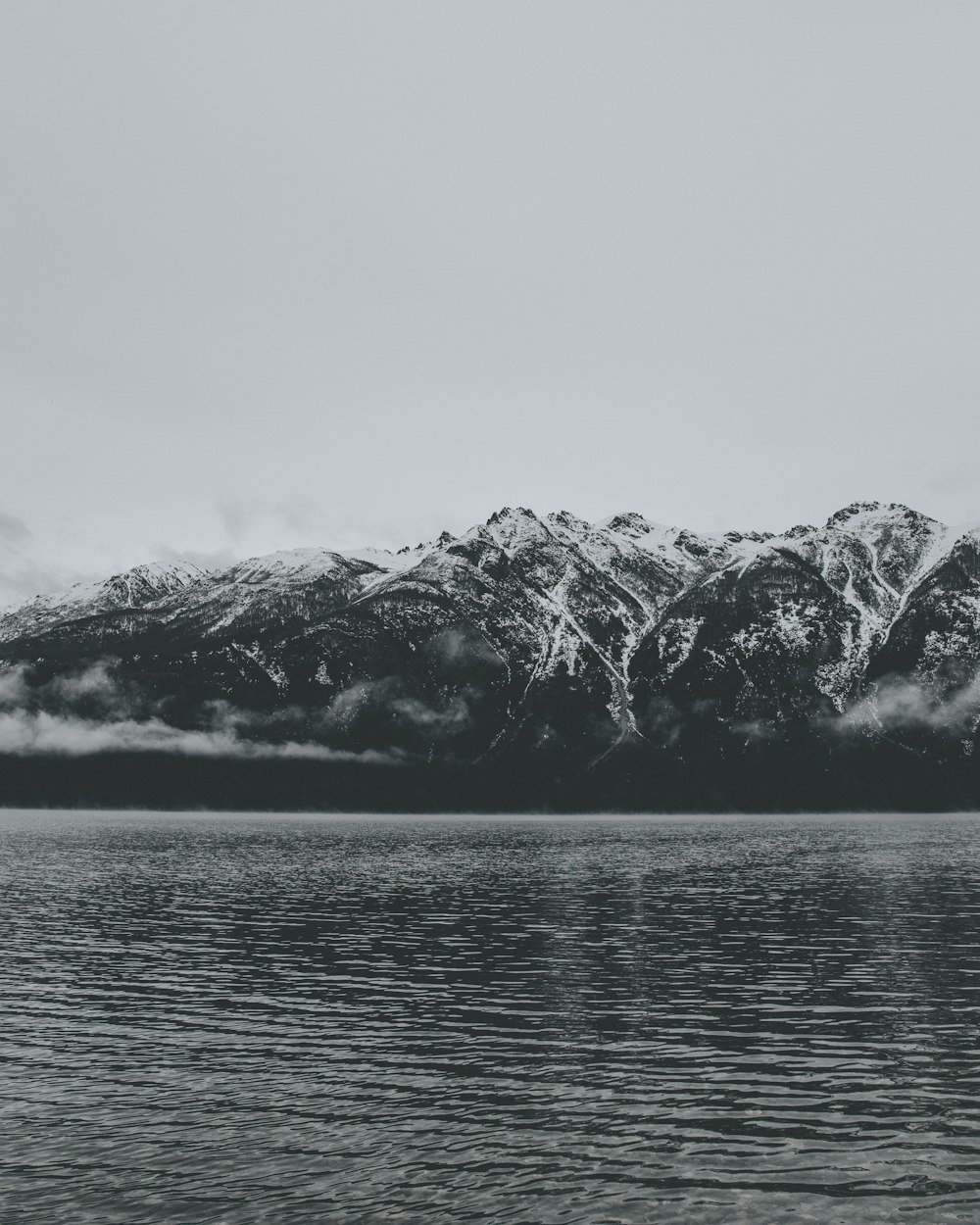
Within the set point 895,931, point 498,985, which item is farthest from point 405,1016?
point 895,931

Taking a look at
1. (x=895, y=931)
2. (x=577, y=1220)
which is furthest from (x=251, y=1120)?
(x=895, y=931)

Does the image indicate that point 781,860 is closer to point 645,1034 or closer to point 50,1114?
point 645,1034

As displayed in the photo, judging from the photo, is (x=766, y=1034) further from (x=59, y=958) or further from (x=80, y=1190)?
(x=59, y=958)

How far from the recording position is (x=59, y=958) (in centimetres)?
6000

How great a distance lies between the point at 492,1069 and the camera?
3475 cm

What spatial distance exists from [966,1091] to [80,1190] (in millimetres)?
24362

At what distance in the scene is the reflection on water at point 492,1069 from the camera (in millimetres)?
23891

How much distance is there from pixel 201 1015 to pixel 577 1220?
85.5 feet

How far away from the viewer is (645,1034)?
39406mm

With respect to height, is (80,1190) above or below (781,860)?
above

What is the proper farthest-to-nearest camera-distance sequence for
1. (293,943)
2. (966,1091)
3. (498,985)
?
(293,943) < (498,985) < (966,1091)

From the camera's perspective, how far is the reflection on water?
78.4 ft

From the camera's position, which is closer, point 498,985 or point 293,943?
point 498,985

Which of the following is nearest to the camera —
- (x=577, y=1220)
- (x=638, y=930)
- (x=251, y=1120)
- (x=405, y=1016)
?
(x=577, y=1220)
